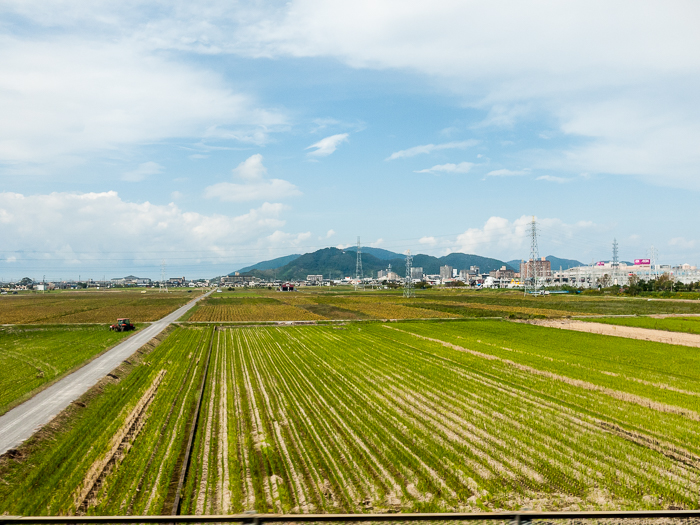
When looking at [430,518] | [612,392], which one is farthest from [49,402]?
[612,392]

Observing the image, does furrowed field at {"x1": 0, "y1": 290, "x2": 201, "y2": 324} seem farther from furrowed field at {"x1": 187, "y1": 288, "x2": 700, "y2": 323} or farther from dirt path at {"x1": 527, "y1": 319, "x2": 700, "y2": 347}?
dirt path at {"x1": 527, "y1": 319, "x2": 700, "y2": 347}

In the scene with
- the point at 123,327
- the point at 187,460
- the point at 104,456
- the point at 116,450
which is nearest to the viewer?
the point at 187,460

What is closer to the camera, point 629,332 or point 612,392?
point 612,392

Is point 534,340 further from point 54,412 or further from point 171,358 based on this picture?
point 54,412

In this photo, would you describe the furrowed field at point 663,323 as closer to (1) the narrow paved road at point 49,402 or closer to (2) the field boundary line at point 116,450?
(2) the field boundary line at point 116,450

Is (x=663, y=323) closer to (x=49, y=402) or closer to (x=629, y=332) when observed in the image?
(x=629, y=332)
